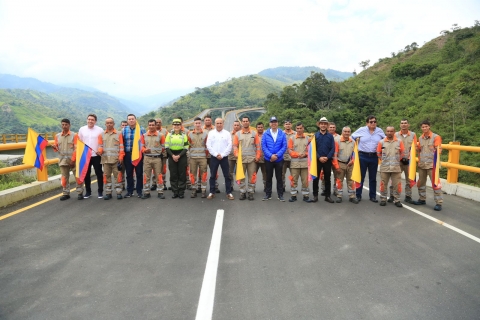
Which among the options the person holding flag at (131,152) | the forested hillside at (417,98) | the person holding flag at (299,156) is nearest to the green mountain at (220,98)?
the forested hillside at (417,98)

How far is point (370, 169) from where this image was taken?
8.10 metres

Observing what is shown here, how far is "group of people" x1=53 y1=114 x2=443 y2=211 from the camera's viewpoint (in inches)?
308

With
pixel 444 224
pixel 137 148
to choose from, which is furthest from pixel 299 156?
pixel 137 148

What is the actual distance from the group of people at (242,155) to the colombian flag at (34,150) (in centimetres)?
40

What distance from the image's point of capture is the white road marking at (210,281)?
3.13 m

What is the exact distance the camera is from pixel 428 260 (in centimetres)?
439

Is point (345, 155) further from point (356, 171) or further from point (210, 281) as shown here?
point (210, 281)

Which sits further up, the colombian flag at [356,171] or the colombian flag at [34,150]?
the colombian flag at [34,150]

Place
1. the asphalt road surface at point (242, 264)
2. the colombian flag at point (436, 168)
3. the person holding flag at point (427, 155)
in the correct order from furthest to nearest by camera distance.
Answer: the person holding flag at point (427, 155)
the colombian flag at point (436, 168)
the asphalt road surface at point (242, 264)

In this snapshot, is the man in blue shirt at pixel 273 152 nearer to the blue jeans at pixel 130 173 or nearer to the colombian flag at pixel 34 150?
the blue jeans at pixel 130 173

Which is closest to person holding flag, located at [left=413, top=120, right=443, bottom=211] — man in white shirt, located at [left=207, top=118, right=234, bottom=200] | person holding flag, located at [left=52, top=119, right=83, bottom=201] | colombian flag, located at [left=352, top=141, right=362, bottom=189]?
colombian flag, located at [left=352, top=141, right=362, bottom=189]

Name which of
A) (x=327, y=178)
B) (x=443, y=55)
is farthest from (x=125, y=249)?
(x=443, y=55)

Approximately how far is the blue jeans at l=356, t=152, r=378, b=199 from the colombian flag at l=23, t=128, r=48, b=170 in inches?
291

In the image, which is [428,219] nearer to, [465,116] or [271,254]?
[271,254]
